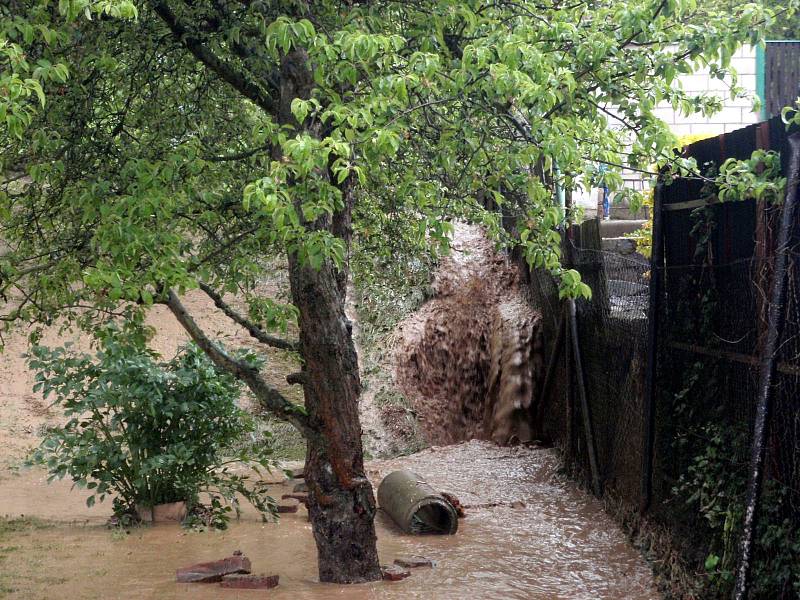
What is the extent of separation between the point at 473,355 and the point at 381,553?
614 cm

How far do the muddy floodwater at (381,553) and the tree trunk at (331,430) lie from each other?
9.8 inches

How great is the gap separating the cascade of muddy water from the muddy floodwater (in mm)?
2218

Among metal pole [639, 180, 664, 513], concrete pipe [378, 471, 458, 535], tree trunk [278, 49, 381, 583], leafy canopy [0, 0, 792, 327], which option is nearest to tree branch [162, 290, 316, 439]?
tree trunk [278, 49, 381, 583]

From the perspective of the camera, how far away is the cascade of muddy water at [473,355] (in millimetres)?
12289

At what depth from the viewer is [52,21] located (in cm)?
564

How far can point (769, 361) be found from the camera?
4.27 m

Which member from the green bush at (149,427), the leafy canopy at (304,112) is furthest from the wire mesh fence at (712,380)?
the green bush at (149,427)

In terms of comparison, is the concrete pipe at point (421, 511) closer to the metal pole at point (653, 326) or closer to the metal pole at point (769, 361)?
the metal pole at point (653, 326)

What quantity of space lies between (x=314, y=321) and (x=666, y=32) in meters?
2.76

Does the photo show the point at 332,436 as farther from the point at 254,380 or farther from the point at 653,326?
the point at 653,326

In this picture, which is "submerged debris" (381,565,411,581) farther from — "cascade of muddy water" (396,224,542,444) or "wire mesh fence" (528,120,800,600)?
"cascade of muddy water" (396,224,542,444)

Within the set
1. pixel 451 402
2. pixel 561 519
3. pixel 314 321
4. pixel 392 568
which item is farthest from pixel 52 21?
pixel 451 402

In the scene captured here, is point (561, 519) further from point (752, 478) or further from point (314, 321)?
point (752, 478)

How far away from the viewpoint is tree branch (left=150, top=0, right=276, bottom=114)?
631 cm
